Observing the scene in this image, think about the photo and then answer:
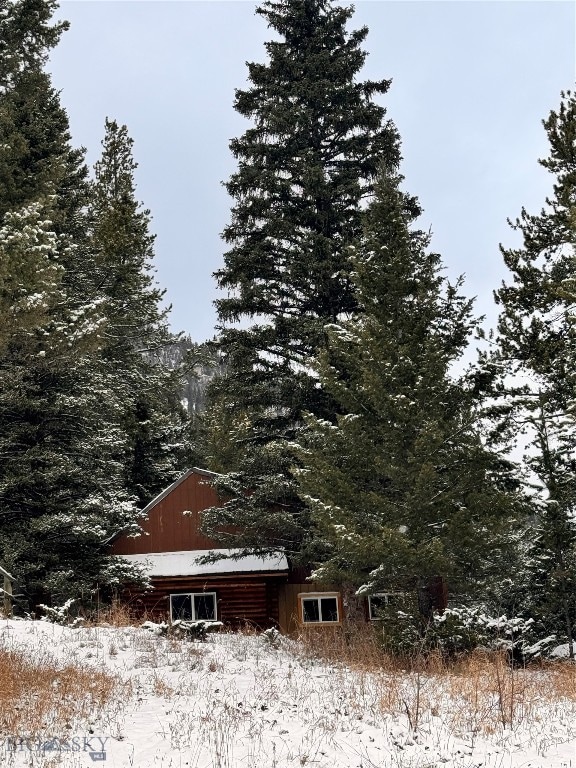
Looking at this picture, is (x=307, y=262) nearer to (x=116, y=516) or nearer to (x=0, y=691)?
(x=116, y=516)

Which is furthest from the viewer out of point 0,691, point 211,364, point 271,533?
point 211,364

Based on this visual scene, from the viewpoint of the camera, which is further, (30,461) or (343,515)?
(30,461)

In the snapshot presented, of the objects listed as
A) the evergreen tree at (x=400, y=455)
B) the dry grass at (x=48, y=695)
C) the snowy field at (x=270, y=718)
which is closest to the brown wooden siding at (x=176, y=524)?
the evergreen tree at (x=400, y=455)

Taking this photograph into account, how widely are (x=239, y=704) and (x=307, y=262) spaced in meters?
14.5

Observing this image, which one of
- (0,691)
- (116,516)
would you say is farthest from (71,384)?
(0,691)

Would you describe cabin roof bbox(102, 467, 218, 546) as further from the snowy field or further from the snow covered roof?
the snowy field

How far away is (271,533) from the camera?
816 inches

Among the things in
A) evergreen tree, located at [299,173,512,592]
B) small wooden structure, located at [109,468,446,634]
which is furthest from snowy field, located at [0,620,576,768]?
small wooden structure, located at [109,468,446,634]

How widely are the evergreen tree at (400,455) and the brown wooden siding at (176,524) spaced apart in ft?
29.8

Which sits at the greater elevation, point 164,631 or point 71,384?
point 71,384

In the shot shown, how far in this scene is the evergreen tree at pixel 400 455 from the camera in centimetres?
1489

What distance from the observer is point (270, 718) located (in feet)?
27.3

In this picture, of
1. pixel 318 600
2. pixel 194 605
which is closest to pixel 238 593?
pixel 194 605

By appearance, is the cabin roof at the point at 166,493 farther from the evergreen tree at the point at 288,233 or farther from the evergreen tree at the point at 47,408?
the evergreen tree at the point at 288,233
